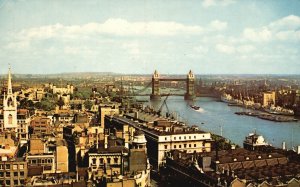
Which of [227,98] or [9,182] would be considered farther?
[227,98]

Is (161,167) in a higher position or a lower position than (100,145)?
lower

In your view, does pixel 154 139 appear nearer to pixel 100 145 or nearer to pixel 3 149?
pixel 100 145

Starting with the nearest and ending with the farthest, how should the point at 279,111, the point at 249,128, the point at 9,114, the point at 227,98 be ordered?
the point at 9,114
the point at 249,128
the point at 279,111
the point at 227,98

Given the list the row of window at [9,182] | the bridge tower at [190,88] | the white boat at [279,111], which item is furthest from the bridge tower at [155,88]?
the row of window at [9,182]

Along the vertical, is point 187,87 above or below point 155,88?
above

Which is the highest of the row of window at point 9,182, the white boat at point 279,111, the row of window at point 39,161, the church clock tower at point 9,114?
the church clock tower at point 9,114

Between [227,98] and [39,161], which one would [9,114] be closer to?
[39,161]

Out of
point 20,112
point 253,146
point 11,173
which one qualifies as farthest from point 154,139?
point 20,112

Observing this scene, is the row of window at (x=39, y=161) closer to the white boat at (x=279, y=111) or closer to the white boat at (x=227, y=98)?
the white boat at (x=279, y=111)

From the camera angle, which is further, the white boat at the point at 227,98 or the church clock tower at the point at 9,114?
the white boat at the point at 227,98

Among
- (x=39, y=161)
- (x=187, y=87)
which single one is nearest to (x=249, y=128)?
(x=39, y=161)

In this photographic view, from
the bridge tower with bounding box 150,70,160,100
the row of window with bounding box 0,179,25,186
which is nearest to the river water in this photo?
the row of window with bounding box 0,179,25,186
